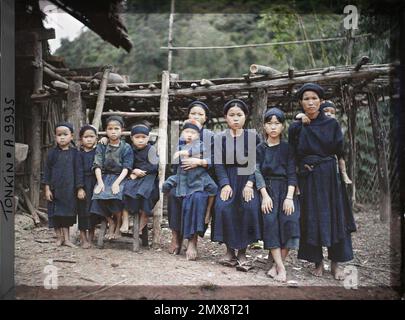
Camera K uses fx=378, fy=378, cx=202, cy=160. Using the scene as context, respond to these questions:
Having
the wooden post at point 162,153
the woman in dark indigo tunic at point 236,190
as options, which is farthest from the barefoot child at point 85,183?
the woman in dark indigo tunic at point 236,190

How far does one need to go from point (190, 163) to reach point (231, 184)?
1.63 ft

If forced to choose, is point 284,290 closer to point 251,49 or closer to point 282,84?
point 282,84

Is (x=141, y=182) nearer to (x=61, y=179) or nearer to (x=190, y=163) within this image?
(x=190, y=163)

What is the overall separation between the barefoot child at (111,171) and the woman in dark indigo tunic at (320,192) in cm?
189

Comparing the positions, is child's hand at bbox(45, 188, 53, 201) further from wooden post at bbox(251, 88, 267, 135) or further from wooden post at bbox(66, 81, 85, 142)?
wooden post at bbox(251, 88, 267, 135)

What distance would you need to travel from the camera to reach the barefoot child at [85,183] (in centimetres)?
419

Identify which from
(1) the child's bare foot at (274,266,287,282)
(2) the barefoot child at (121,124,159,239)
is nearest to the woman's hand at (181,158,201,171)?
(2) the barefoot child at (121,124,159,239)

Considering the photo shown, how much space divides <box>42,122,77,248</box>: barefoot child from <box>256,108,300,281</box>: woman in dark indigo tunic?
2.04 m

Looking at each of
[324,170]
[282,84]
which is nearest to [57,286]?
[324,170]

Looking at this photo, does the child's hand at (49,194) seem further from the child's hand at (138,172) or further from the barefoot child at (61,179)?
the child's hand at (138,172)

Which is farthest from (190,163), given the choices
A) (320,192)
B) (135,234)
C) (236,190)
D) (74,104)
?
(74,104)

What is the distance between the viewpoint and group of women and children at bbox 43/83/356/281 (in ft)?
12.6

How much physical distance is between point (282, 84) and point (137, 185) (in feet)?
6.82
